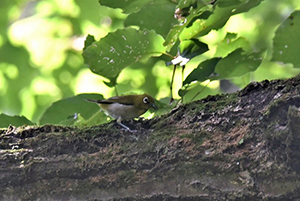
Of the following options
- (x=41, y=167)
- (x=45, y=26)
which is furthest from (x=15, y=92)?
(x=41, y=167)

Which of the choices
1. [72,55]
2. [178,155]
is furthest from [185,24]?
[72,55]

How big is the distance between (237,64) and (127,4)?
2.59 ft

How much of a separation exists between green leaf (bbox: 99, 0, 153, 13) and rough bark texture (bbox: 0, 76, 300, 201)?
82 cm

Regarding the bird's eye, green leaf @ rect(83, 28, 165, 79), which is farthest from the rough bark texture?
the bird's eye

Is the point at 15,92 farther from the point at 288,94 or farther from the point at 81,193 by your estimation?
the point at 288,94

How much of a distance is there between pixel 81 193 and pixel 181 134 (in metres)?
0.53

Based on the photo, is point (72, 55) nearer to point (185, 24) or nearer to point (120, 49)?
point (120, 49)

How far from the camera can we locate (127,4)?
2.57m

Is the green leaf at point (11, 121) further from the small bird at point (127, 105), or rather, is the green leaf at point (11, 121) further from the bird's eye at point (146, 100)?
the bird's eye at point (146, 100)

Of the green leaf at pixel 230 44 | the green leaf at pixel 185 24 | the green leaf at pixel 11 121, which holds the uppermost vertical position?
the green leaf at pixel 185 24

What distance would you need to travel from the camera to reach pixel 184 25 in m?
2.34

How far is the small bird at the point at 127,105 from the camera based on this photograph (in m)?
2.82

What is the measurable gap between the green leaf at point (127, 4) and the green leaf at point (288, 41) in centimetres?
88

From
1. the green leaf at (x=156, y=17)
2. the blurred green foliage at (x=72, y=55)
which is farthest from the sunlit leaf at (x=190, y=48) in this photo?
the blurred green foliage at (x=72, y=55)
